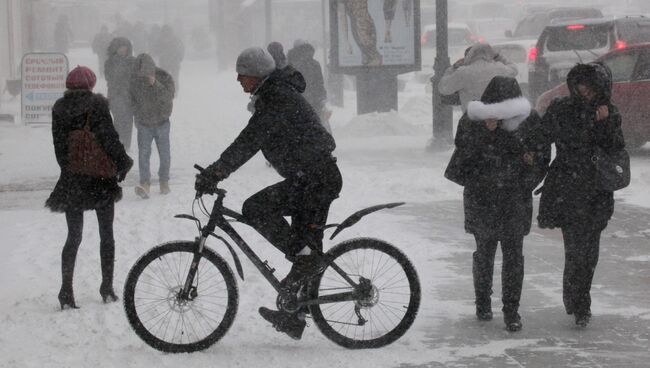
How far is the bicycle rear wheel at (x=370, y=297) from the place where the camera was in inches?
266

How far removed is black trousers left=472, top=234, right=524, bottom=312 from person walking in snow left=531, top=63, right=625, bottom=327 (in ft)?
0.98

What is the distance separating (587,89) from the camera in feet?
23.8

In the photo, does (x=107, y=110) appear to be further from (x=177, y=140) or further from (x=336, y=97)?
(x=336, y=97)

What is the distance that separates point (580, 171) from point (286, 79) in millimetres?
1910

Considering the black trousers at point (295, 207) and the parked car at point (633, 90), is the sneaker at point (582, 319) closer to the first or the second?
the black trousers at point (295, 207)

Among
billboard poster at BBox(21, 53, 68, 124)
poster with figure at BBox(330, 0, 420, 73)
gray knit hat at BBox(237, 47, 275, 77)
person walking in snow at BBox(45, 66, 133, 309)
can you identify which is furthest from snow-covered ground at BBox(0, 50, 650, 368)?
poster with figure at BBox(330, 0, 420, 73)

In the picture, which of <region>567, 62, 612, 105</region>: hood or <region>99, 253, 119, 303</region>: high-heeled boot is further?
<region>99, 253, 119, 303</region>: high-heeled boot

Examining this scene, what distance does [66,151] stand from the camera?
7918 mm

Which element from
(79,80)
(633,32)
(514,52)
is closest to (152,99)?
(79,80)

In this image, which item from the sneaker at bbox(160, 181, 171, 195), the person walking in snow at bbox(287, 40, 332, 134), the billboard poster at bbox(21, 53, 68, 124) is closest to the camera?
the sneaker at bbox(160, 181, 171, 195)

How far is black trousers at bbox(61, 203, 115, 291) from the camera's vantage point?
7.89 m

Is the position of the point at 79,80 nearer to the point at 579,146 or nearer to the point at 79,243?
the point at 79,243

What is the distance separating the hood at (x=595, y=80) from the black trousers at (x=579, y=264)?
2.57 feet

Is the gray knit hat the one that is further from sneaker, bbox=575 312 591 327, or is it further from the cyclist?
sneaker, bbox=575 312 591 327
